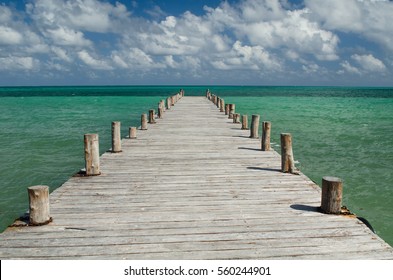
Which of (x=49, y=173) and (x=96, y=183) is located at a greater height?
(x=96, y=183)

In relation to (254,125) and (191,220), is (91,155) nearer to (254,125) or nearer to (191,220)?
(191,220)

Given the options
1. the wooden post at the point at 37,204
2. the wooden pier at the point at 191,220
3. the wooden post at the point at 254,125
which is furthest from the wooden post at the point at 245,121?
the wooden post at the point at 37,204

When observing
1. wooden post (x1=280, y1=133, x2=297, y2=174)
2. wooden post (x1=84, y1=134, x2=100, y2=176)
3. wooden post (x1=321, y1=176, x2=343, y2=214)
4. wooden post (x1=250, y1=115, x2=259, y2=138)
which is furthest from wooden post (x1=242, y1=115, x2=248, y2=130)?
wooden post (x1=321, y1=176, x2=343, y2=214)

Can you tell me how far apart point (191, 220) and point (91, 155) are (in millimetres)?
3506

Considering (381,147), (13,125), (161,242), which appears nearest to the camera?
(161,242)

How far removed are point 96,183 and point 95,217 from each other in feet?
6.26

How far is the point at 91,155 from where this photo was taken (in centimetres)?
783

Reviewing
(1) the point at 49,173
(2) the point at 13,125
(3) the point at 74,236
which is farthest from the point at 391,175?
(2) the point at 13,125

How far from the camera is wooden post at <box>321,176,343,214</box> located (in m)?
5.51

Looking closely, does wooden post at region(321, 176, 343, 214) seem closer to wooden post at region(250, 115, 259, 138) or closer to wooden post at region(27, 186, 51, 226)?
wooden post at region(27, 186, 51, 226)

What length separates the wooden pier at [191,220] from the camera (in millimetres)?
4469

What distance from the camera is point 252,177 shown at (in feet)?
25.6

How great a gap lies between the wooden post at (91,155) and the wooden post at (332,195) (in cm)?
497
